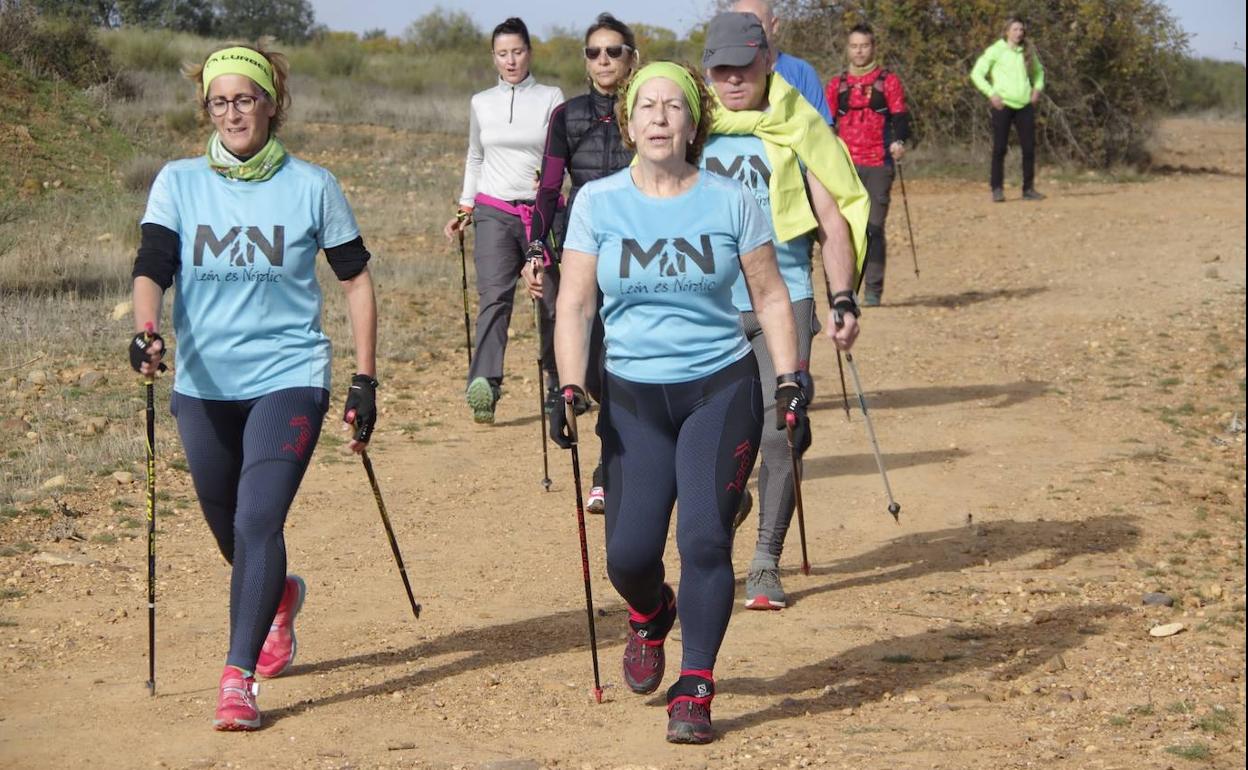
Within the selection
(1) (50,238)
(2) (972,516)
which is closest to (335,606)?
(2) (972,516)

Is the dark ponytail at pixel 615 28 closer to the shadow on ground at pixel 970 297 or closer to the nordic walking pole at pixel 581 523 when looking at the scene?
the nordic walking pole at pixel 581 523

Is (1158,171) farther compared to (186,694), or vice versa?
(1158,171)

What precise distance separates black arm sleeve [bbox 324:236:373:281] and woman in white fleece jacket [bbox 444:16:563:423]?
13.3 feet

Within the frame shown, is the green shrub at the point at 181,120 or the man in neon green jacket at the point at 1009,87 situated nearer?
the man in neon green jacket at the point at 1009,87

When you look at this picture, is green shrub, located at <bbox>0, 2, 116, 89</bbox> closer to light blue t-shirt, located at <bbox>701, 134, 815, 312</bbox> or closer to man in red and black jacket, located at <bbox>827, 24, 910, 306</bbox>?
man in red and black jacket, located at <bbox>827, 24, 910, 306</bbox>

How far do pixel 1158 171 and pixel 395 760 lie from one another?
24865 mm

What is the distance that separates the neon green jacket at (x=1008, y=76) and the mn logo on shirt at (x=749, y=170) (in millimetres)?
15179

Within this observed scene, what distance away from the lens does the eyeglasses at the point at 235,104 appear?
A: 218 inches

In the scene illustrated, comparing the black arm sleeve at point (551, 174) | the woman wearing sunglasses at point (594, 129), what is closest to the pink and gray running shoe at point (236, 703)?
the woman wearing sunglasses at point (594, 129)

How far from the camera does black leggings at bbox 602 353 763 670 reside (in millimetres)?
5359

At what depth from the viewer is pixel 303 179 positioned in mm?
5637

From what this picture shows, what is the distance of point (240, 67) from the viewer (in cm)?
555

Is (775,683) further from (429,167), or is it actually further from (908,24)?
(908,24)

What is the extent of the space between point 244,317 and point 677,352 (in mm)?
1357
